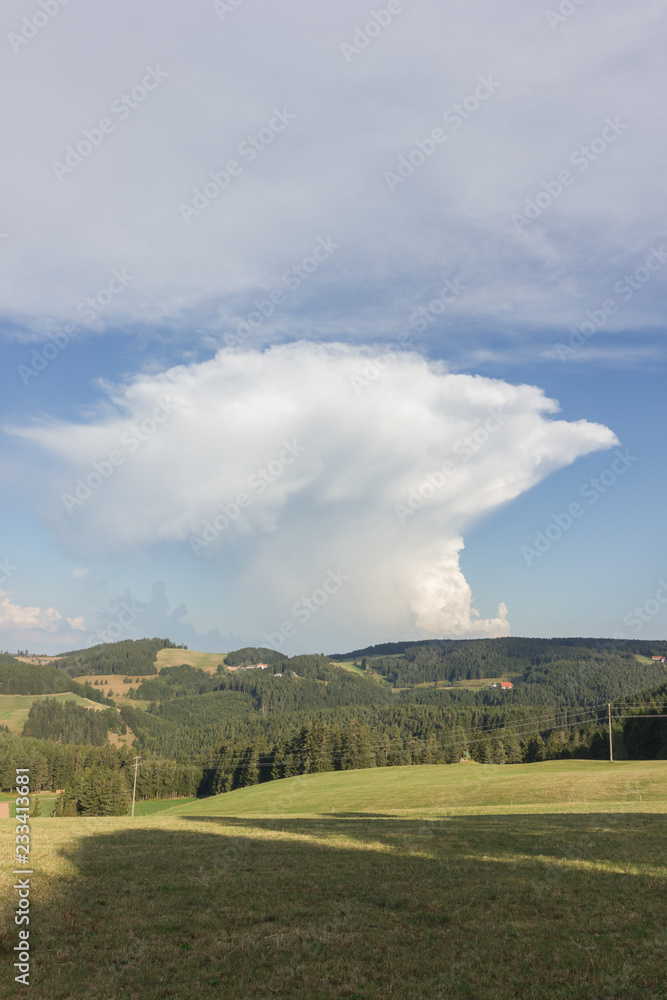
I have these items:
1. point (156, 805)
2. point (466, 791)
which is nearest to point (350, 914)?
point (466, 791)

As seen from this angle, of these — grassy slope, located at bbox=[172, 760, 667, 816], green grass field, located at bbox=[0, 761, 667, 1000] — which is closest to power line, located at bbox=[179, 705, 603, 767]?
grassy slope, located at bbox=[172, 760, 667, 816]

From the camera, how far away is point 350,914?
47.5 ft

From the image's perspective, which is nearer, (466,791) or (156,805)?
(466,791)

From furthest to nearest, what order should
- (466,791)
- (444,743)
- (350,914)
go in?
(444,743) → (466,791) → (350,914)

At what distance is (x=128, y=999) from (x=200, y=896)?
6.57 m

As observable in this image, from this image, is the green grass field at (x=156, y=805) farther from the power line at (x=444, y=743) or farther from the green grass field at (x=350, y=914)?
the green grass field at (x=350, y=914)

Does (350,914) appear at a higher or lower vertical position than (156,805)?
higher

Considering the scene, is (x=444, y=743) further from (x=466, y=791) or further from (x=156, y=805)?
(x=466, y=791)

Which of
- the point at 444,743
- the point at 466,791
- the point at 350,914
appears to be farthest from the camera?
the point at 444,743

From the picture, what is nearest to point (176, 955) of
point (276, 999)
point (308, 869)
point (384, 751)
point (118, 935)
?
point (118, 935)

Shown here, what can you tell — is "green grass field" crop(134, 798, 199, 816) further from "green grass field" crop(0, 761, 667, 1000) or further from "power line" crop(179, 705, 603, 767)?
"green grass field" crop(0, 761, 667, 1000)

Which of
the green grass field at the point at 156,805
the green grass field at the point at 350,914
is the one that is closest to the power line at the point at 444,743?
the green grass field at the point at 156,805

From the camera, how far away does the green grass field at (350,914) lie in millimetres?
10484

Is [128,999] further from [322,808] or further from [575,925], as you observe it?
[322,808]
